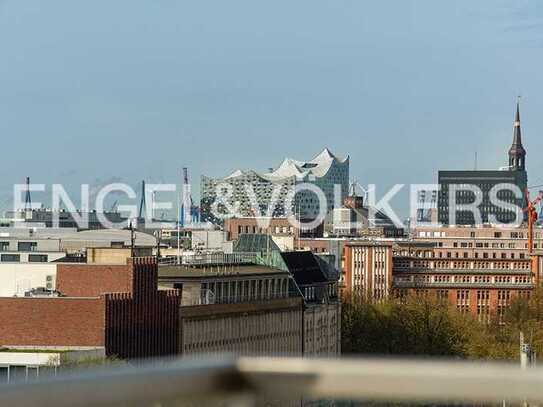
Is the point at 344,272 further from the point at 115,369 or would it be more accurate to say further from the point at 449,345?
the point at 115,369

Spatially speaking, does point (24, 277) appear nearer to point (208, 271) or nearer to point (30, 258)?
point (208, 271)

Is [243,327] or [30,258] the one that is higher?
[30,258]

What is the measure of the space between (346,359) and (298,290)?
8578 cm

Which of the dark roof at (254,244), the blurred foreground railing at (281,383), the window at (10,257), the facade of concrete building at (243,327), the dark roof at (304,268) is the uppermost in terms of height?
the dark roof at (254,244)

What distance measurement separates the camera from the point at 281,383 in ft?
12.6

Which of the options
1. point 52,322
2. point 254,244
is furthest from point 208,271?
point 254,244

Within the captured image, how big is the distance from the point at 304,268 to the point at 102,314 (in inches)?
1648

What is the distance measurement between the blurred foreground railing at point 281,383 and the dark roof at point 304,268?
289 feet

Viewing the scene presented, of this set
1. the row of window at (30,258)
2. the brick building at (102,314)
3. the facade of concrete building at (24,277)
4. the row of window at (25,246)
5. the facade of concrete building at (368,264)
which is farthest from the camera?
the facade of concrete building at (368,264)

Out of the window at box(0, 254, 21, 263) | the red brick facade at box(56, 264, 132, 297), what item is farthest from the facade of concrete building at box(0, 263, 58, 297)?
the window at box(0, 254, 21, 263)

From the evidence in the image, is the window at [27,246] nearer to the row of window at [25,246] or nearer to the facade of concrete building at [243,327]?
the row of window at [25,246]

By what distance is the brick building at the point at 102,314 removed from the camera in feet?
184

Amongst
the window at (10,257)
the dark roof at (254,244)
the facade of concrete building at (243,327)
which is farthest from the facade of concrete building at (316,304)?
the window at (10,257)

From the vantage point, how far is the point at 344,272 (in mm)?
178125
